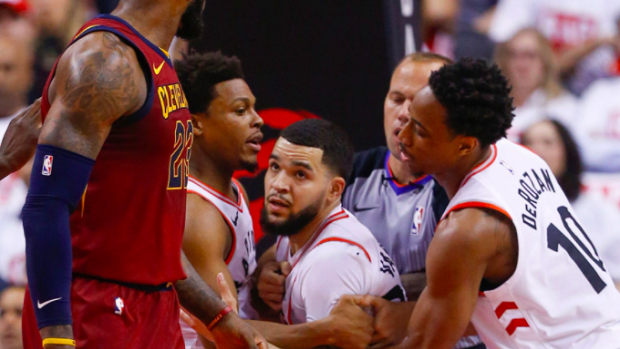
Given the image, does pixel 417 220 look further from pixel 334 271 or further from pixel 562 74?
pixel 562 74

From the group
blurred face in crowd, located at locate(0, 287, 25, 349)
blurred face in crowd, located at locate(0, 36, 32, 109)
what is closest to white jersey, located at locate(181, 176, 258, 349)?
blurred face in crowd, located at locate(0, 287, 25, 349)

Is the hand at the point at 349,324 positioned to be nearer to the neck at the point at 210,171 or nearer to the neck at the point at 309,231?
the neck at the point at 309,231

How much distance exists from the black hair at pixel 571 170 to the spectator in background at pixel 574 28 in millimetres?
516

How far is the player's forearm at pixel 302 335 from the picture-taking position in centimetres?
298

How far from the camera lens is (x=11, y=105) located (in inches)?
211

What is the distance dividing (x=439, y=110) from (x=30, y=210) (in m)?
1.75

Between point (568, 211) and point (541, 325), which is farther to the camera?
point (568, 211)

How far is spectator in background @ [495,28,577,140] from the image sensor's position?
617 cm

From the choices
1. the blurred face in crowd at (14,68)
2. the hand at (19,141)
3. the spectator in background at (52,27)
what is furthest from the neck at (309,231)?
the blurred face in crowd at (14,68)

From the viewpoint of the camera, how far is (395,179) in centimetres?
383

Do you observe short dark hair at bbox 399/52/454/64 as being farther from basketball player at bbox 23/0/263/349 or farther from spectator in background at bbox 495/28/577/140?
spectator in background at bbox 495/28/577/140

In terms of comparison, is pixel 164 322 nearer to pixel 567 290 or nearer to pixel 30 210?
pixel 30 210

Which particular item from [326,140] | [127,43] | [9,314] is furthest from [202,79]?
[9,314]

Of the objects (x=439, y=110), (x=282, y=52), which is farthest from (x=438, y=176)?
(x=282, y=52)
